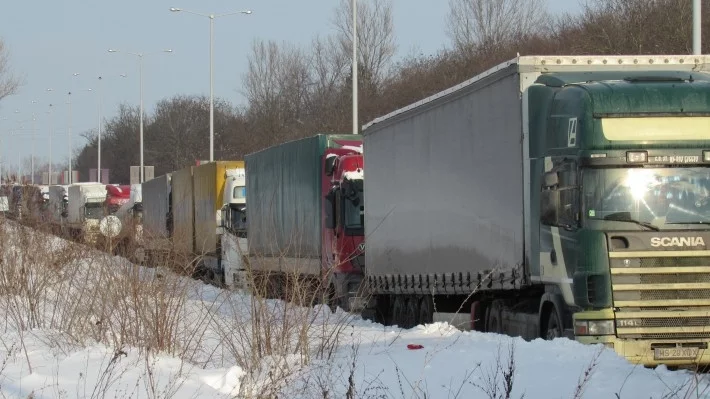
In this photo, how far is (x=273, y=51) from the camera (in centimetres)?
8031

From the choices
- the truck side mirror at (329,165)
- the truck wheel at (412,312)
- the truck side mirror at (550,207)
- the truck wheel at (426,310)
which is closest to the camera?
the truck side mirror at (550,207)

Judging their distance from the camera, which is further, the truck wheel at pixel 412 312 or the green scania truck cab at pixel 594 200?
the truck wheel at pixel 412 312

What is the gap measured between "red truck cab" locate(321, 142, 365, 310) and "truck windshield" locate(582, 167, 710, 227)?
9.96 metres

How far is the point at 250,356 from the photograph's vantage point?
1026 cm

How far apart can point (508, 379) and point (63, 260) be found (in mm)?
10001

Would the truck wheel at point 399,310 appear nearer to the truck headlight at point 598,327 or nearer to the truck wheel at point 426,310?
the truck wheel at point 426,310

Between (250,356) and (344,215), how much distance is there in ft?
38.5

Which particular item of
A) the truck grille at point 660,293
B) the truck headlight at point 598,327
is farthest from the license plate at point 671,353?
A: the truck headlight at point 598,327

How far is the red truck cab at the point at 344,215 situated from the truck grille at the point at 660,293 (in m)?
10.1

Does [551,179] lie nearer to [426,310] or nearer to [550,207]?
[550,207]

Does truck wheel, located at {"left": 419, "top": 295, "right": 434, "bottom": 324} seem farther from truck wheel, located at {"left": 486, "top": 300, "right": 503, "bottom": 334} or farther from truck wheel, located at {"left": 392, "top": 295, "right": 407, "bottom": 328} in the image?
truck wheel, located at {"left": 486, "top": 300, "right": 503, "bottom": 334}

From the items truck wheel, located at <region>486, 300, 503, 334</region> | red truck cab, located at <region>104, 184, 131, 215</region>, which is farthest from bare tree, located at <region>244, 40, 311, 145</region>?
truck wheel, located at <region>486, 300, 503, 334</region>

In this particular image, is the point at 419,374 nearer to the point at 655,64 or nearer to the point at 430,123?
the point at 655,64

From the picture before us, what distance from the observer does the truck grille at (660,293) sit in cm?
1148
